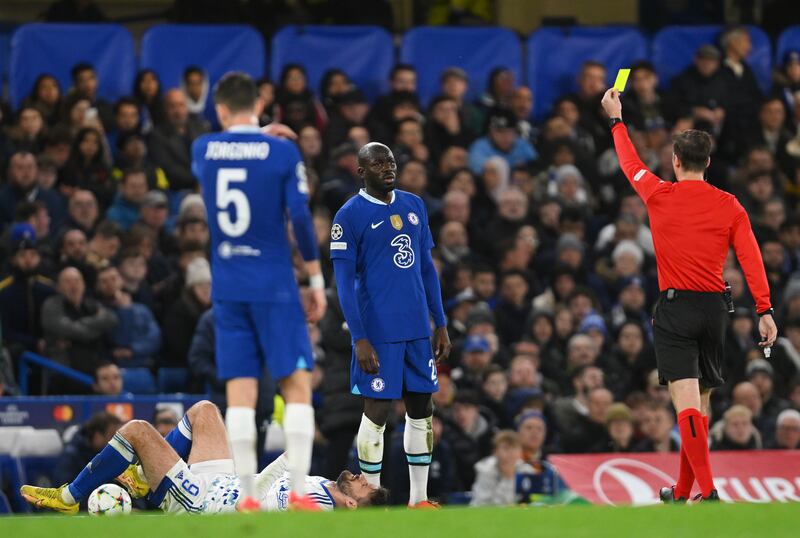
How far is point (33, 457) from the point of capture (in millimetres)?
13227

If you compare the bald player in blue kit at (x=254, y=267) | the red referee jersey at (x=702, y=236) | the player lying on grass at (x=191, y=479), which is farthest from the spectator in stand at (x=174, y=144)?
the bald player in blue kit at (x=254, y=267)

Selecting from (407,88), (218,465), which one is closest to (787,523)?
(218,465)

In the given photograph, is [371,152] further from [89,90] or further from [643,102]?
[643,102]

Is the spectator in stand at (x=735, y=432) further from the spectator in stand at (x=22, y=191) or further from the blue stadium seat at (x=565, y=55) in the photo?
the spectator in stand at (x=22, y=191)

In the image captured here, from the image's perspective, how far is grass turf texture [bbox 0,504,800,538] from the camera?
756 centimetres

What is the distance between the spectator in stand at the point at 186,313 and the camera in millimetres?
14867

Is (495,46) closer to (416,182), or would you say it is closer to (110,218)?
(416,182)

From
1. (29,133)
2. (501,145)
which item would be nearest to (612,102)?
(501,145)

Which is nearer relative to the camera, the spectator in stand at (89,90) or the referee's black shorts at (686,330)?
the referee's black shorts at (686,330)

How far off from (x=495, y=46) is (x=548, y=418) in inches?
238

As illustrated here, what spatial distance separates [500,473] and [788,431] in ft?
10.1

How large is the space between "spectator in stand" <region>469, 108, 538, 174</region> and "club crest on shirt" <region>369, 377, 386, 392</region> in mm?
8125

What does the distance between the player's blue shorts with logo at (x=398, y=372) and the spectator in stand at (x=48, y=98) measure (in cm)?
776

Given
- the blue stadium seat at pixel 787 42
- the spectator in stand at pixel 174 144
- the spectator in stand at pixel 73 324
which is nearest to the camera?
the spectator in stand at pixel 73 324
